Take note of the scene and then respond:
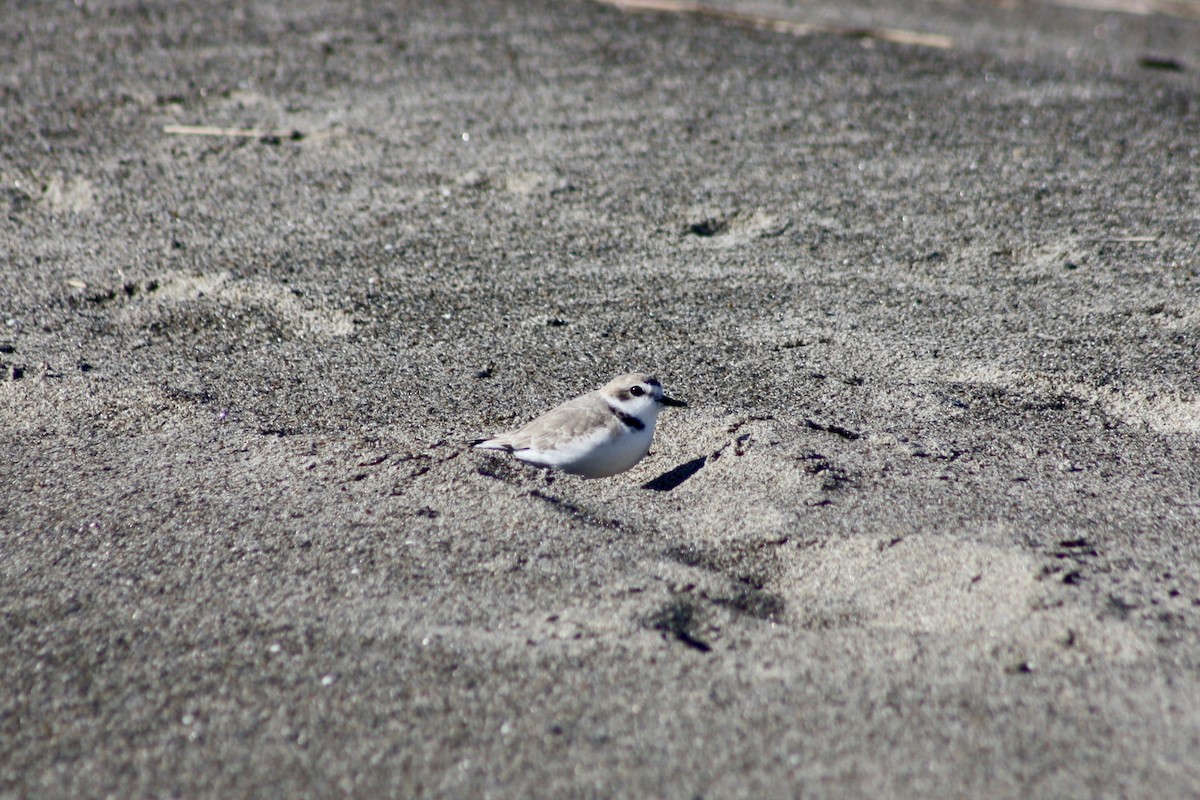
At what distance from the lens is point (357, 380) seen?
3.92 meters

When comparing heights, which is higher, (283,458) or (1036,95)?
(1036,95)

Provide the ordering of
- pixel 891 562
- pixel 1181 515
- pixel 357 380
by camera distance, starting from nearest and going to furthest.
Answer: pixel 891 562, pixel 1181 515, pixel 357 380

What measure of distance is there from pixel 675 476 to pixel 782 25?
4598mm

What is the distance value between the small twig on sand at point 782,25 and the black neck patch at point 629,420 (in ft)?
14.2

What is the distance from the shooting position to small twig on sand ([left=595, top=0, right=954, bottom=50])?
6.92 metres

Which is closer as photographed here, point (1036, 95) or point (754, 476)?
point (754, 476)

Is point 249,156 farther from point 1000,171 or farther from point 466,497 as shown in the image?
point 1000,171

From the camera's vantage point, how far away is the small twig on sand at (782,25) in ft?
22.7

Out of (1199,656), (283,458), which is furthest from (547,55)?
(1199,656)

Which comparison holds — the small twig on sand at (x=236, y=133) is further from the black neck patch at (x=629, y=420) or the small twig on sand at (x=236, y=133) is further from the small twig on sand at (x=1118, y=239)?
the small twig on sand at (x=1118, y=239)

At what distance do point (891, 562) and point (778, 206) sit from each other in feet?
8.27

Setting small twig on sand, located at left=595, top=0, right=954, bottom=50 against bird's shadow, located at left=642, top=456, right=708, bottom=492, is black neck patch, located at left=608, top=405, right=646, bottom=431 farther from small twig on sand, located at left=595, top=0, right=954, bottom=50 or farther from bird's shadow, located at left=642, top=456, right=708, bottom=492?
small twig on sand, located at left=595, top=0, right=954, bottom=50

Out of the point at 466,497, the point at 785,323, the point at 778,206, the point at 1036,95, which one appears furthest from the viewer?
the point at 1036,95

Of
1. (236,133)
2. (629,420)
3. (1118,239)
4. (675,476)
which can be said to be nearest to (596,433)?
(629,420)
